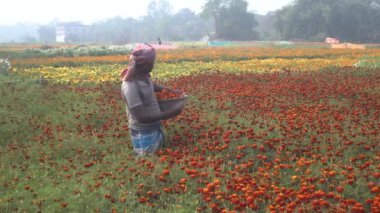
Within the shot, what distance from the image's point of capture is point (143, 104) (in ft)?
20.0

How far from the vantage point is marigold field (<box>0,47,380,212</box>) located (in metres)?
4.32

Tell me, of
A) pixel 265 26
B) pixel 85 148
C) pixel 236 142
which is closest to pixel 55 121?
pixel 85 148

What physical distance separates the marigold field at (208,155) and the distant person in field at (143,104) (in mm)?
248

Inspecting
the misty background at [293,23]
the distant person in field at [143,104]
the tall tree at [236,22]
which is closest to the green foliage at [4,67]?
the distant person in field at [143,104]

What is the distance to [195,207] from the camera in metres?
4.34

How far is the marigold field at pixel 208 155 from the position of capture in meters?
4.32

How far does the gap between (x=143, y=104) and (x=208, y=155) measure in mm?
1001

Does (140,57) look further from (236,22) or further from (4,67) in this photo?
(236,22)

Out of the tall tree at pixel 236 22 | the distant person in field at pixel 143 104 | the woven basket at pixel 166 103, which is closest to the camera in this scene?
the distant person in field at pixel 143 104

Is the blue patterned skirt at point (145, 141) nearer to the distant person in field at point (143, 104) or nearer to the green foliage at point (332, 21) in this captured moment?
the distant person in field at point (143, 104)

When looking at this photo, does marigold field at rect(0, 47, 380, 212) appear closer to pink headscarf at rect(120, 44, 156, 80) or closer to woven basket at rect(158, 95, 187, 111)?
woven basket at rect(158, 95, 187, 111)

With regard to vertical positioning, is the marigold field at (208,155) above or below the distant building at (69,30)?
below

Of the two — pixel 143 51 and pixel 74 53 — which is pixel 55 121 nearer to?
pixel 143 51

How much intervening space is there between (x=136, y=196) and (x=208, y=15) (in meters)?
70.6
